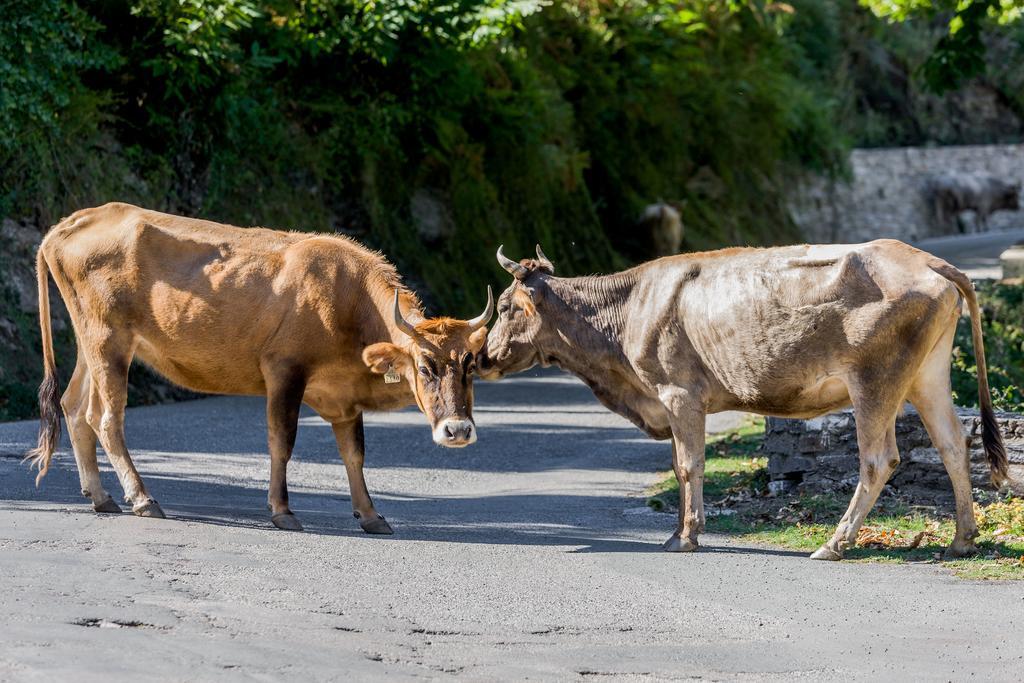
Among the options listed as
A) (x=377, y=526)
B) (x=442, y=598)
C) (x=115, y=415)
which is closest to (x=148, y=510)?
(x=115, y=415)

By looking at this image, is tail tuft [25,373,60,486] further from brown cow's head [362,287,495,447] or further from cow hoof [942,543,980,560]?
cow hoof [942,543,980,560]

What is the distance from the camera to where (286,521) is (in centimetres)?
988

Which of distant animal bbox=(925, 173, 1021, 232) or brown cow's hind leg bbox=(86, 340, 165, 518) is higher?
brown cow's hind leg bbox=(86, 340, 165, 518)

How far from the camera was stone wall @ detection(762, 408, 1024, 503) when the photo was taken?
34.3ft

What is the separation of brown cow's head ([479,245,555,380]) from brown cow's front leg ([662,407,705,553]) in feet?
4.32

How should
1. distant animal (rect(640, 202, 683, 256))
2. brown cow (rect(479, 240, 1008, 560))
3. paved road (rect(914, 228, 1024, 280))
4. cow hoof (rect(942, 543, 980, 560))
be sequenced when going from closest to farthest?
brown cow (rect(479, 240, 1008, 560)), cow hoof (rect(942, 543, 980, 560)), paved road (rect(914, 228, 1024, 280)), distant animal (rect(640, 202, 683, 256))

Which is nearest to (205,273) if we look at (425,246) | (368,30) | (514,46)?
(368,30)

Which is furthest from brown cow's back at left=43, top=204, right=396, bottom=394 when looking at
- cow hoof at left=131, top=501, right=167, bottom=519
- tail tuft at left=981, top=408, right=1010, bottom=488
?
tail tuft at left=981, top=408, right=1010, bottom=488

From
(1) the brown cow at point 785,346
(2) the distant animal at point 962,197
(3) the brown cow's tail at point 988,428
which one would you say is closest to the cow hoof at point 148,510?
(1) the brown cow at point 785,346

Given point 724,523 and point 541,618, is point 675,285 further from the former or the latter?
point 541,618

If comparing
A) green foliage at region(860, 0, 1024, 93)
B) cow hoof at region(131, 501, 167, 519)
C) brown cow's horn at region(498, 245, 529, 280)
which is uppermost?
green foliage at region(860, 0, 1024, 93)

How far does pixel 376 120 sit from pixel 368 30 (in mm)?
1868

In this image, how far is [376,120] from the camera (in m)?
22.0

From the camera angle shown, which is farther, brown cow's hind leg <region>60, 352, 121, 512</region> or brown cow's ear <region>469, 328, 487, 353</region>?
brown cow's hind leg <region>60, 352, 121, 512</region>
